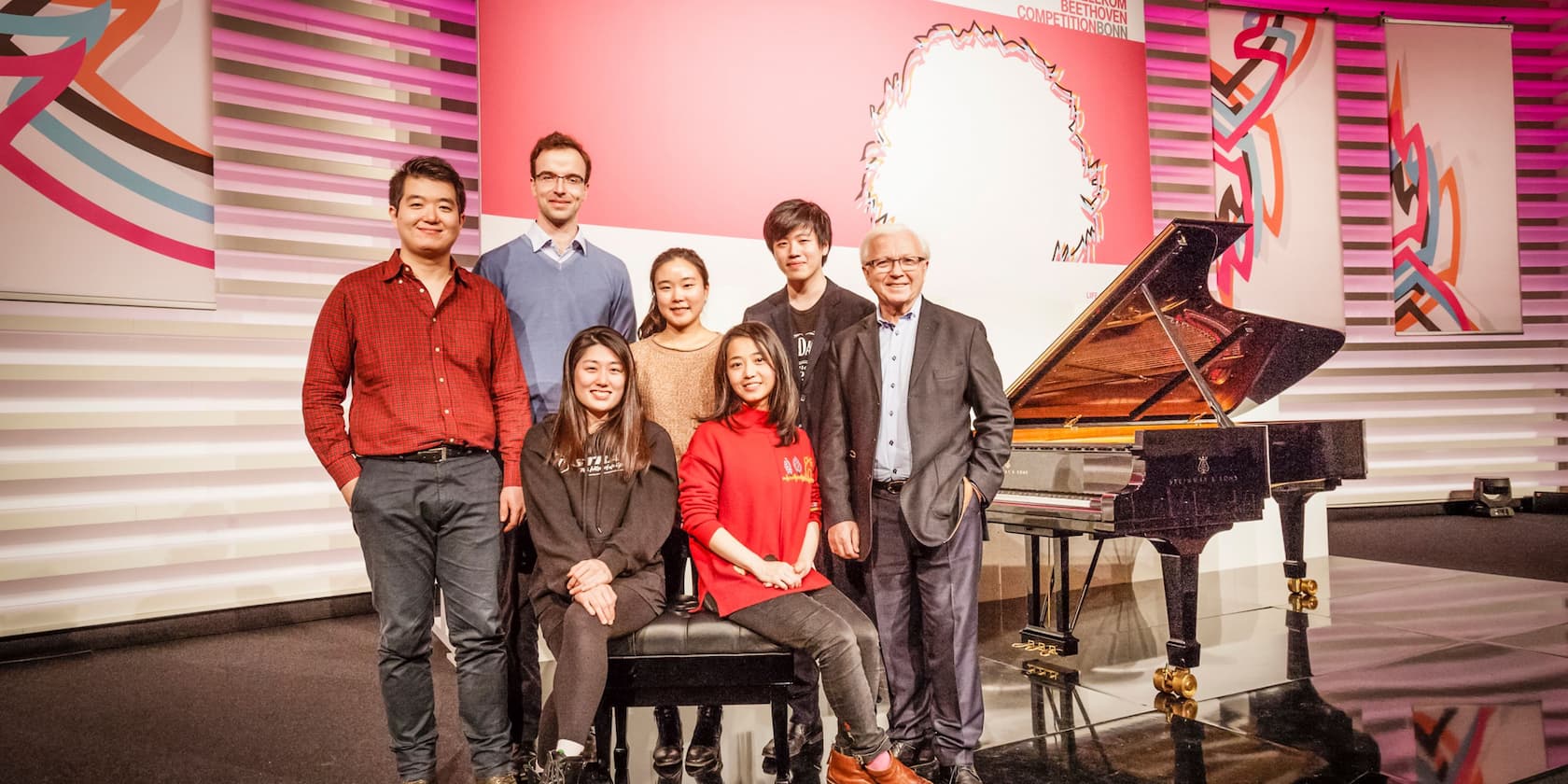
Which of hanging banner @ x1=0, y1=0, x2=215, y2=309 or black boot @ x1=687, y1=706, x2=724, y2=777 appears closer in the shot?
black boot @ x1=687, y1=706, x2=724, y2=777

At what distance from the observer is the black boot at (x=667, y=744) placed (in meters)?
2.55

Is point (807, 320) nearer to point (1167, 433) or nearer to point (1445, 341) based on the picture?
point (1167, 433)

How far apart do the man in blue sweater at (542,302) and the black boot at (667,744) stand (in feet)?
1.19

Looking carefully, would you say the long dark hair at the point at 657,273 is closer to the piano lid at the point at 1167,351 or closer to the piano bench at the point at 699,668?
the piano bench at the point at 699,668

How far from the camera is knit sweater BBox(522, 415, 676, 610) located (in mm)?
2270

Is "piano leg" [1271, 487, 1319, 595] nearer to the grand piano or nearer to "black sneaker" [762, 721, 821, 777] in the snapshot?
the grand piano

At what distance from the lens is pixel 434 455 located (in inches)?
88.7

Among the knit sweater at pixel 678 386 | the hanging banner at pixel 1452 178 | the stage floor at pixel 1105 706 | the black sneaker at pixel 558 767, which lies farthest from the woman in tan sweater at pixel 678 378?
the hanging banner at pixel 1452 178

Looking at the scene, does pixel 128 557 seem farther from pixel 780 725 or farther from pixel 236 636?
pixel 780 725

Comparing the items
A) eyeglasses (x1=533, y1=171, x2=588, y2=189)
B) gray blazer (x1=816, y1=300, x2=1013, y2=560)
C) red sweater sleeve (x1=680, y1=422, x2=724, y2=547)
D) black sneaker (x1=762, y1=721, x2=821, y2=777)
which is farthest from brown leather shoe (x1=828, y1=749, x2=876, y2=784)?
eyeglasses (x1=533, y1=171, x2=588, y2=189)

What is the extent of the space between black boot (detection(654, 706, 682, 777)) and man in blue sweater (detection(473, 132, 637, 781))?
1.19 ft

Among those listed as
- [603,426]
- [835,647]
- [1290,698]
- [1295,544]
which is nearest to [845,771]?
[835,647]

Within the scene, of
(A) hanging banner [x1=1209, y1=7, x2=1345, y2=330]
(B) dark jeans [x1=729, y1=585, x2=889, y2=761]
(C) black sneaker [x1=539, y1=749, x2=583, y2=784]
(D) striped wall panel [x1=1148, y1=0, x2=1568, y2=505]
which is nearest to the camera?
(C) black sneaker [x1=539, y1=749, x2=583, y2=784]

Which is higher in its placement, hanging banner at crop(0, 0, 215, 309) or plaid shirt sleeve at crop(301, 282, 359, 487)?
hanging banner at crop(0, 0, 215, 309)
